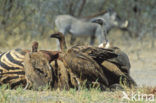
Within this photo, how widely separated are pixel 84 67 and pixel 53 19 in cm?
930

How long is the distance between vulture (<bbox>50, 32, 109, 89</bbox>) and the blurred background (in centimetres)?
606

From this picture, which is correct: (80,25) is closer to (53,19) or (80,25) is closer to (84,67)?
(53,19)

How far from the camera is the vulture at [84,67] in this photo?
4527mm

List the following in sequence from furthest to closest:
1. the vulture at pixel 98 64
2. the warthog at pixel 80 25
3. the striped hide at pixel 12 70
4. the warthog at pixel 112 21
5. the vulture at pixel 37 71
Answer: the warthog at pixel 112 21, the warthog at pixel 80 25, the striped hide at pixel 12 70, the vulture at pixel 98 64, the vulture at pixel 37 71

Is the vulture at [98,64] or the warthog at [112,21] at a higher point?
the warthog at [112,21]

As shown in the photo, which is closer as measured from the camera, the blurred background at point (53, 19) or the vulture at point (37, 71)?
the vulture at point (37, 71)

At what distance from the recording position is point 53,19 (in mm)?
13672

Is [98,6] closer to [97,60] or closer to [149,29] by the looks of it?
[149,29]

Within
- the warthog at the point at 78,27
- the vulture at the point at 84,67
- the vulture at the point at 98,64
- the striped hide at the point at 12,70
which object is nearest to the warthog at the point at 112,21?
the warthog at the point at 78,27

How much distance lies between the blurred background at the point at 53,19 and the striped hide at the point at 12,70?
6143 millimetres

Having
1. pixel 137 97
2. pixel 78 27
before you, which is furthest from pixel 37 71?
pixel 78 27

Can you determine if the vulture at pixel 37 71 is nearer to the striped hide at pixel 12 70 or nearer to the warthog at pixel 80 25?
the striped hide at pixel 12 70

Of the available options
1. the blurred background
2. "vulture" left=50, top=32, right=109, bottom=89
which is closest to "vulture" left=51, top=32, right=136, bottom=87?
"vulture" left=50, top=32, right=109, bottom=89

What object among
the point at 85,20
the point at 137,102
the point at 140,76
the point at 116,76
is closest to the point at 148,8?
the point at 85,20
